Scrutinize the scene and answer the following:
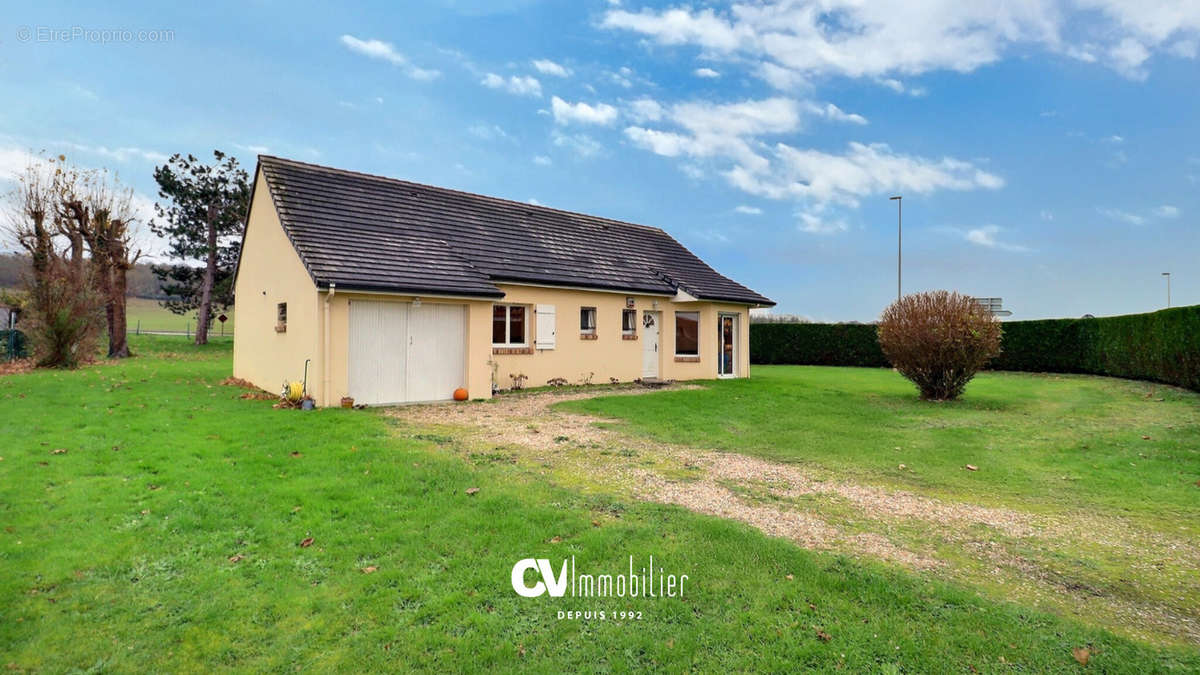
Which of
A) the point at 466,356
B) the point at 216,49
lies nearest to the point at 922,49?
the point at 466,356

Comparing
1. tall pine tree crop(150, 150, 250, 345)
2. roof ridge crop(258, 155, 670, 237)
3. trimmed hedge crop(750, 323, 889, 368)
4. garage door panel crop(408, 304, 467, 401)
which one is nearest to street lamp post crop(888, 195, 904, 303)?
trimmed hedge crop(750, 323, 889, 368)

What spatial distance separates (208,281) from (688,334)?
2865cm

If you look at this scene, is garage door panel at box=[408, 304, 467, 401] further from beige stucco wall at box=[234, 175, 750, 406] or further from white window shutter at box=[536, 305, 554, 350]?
white window shutter at box=[536, 305, 554, 350]

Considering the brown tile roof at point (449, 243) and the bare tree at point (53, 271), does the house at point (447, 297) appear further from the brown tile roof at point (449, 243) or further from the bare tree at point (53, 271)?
the bare tree at point (53, 271)

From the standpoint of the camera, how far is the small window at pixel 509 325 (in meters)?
15.2

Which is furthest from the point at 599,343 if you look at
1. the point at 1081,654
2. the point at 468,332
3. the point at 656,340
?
the point at 1081,654

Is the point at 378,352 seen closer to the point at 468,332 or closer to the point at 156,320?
the point at 468,332

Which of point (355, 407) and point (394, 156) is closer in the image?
point (355, 407)

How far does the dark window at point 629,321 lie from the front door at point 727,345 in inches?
140

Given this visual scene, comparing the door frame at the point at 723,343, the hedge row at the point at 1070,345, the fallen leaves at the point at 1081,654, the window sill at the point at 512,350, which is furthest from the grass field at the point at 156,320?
the fallen leaves at the point at 1081,654

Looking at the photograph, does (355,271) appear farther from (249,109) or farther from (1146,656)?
(1146,656)

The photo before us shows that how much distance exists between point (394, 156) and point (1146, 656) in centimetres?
2608

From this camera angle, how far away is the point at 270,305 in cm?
1426

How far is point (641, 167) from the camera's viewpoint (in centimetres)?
2339
